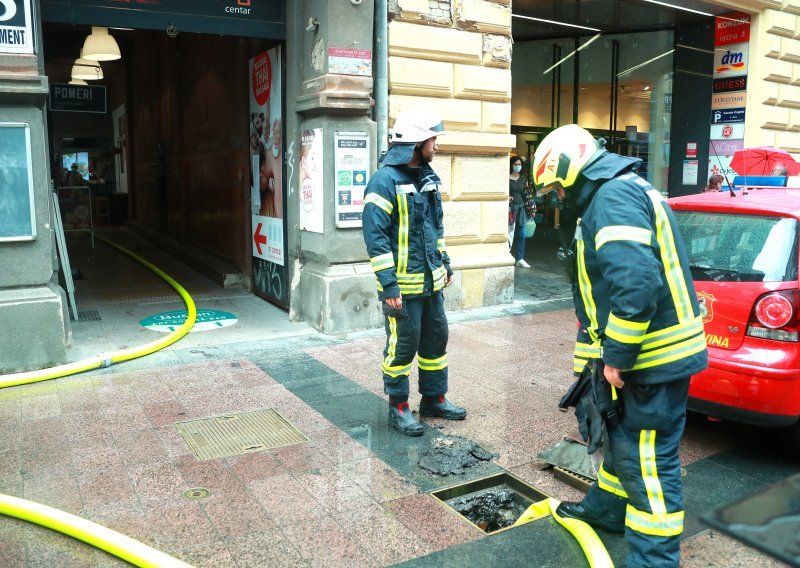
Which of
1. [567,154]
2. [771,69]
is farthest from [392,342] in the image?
[771,69]

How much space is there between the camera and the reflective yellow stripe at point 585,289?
129 inches

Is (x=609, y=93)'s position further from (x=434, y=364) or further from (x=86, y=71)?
(x=434, y=364)

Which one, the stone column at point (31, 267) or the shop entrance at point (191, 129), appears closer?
the stone column at point (31, 267)

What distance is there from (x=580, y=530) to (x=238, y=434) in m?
2.35

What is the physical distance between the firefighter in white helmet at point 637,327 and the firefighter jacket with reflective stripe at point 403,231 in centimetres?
153

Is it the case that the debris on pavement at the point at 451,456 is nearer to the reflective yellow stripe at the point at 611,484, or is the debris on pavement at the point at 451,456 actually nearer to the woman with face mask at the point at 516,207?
the reflective yellow stripe at the point at 611,484

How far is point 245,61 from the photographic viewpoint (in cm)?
928

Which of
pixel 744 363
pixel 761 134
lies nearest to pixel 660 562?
pixel 744 363

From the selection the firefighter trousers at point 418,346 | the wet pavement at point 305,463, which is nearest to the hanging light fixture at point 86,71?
the wet pavement at point 305,463

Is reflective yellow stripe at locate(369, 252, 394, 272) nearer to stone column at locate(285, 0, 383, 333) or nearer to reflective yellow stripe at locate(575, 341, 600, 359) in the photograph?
reflective yellow stripe at locate(575, 341, 600, 359)

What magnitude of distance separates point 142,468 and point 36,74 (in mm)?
3474

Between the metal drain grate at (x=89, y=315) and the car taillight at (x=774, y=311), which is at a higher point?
the car taillight at (x=774, y=311)

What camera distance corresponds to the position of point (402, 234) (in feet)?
15.6

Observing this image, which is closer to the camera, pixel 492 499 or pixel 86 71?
pixel 492 499
